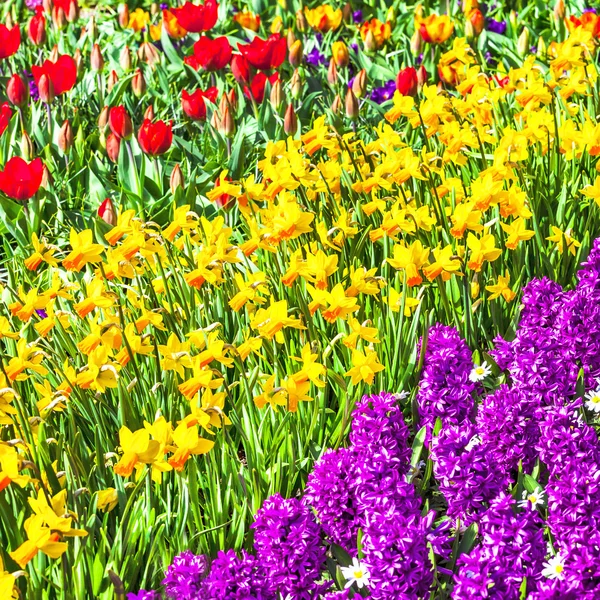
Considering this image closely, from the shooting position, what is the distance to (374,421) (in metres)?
1.88

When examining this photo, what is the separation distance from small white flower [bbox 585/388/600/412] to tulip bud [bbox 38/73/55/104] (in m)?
2.75

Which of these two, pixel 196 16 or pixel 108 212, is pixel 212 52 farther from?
pixel 108 212

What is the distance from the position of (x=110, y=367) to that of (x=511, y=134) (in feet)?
5.06

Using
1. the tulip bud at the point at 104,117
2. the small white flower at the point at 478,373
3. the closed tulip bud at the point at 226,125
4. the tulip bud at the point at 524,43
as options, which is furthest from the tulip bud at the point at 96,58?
the small white flower at the point at 478,373

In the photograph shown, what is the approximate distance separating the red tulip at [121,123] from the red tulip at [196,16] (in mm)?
1145

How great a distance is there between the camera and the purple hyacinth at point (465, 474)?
179 cm

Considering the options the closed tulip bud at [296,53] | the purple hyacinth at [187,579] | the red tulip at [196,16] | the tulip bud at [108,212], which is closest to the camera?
the purple hyacinth at [187,579]

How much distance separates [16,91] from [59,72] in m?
0.20

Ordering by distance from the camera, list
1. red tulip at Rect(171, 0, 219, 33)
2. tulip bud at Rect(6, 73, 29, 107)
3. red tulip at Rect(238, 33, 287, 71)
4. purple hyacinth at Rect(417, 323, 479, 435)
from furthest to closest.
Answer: red tulip at Rect(171, 0, 219, 33), red tulip at Rect(238, 33, 287, 71), tulip bud at Rect(6, 73, 29, 107), purple hyacinth at Rect(417, 323, 479, 435)

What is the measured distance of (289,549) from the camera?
1.61 m

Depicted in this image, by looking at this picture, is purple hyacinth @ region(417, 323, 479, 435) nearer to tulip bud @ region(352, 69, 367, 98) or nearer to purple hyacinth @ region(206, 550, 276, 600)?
purple hyacinth @ region(206, 550, 276, 600)

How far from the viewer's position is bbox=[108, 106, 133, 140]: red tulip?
11.7ft

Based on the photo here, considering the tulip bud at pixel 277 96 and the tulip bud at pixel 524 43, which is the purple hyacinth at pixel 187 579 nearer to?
the tulip bud at pixel 277 96

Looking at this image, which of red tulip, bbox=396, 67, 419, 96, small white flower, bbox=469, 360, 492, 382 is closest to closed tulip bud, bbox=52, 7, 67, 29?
red tulip, bbox=396, 67, 419, 96
